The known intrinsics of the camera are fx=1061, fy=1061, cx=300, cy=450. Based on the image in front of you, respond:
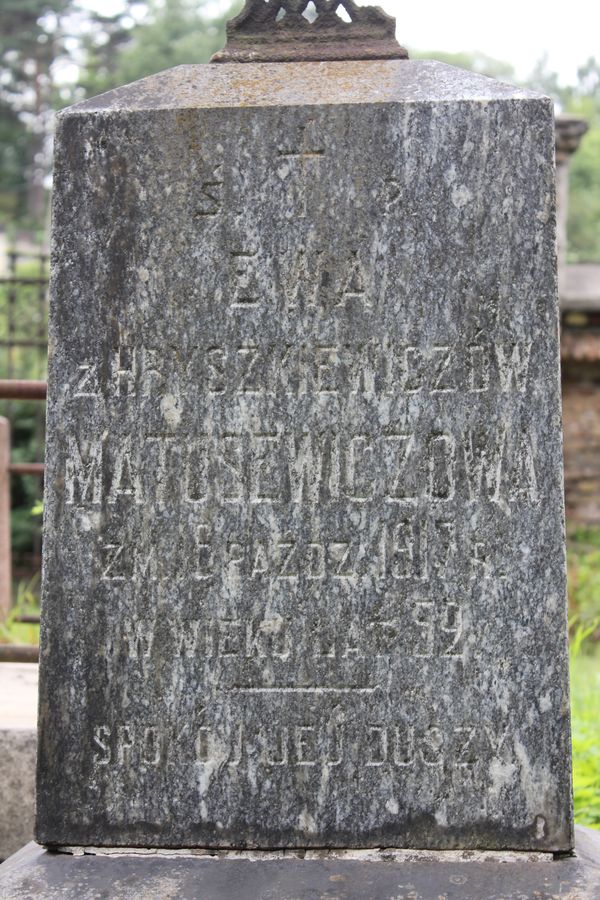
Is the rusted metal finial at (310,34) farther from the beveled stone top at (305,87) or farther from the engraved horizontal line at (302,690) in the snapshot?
the engraved horizontal line at (302,690)

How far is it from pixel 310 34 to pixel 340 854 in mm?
1821

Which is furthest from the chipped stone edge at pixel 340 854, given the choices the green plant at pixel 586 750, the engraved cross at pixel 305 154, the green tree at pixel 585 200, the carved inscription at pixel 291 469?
the green tree at pixel 585 200

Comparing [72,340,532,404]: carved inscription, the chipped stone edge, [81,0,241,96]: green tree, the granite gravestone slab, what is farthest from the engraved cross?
[81,0,241,96]: green tree

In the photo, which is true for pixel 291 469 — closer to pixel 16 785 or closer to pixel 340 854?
pixel 340 854

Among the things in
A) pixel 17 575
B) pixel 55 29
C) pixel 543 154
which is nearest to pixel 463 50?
pixel 55 29

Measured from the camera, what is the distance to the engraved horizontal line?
2275 millimetres

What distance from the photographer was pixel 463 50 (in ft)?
143

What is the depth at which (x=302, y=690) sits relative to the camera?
7.48ft

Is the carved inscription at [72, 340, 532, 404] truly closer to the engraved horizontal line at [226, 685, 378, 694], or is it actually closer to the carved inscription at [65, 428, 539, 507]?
the carved inscription at [65, 428, 539, 507]

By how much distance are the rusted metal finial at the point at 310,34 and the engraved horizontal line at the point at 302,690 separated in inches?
55.2

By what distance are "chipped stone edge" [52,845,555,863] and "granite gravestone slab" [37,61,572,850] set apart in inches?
1.0

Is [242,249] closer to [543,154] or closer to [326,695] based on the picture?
[543,154]

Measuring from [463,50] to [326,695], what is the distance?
1783 inches

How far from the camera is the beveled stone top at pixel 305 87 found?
225 centimetres
